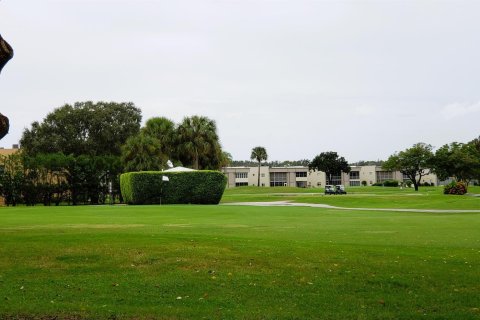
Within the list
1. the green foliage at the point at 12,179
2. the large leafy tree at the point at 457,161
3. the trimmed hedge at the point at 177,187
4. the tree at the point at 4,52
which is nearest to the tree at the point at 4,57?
the tree at the point at 4,52

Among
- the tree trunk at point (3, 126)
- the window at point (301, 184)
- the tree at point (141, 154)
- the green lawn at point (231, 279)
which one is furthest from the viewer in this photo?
the window at point (301, 184)

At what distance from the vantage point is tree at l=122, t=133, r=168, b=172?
199ft

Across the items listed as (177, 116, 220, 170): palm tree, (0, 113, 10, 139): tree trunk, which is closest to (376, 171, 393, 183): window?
(177, 116, 220, 170): palm tree

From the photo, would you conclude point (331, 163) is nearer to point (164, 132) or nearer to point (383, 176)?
point (383, 176)

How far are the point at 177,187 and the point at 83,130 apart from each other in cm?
3130

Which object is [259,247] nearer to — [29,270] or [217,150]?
[29,270]

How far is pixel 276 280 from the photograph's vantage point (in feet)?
30.0

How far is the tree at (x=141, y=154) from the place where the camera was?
60.6 m

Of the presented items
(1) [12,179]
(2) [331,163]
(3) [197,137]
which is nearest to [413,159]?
(2) [331,163]

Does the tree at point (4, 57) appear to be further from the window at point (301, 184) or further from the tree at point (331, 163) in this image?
the window at point (301, 184)

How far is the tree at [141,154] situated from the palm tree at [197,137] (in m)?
4.53

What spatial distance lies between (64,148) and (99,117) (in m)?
6.36

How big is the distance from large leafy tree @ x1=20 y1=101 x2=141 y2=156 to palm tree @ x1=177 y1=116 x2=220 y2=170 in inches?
548

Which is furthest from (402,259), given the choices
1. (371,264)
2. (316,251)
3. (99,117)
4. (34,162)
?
(99,117)
